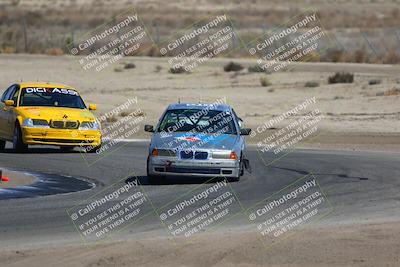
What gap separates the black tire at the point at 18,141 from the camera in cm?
2441

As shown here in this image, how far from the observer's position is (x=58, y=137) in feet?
79.7

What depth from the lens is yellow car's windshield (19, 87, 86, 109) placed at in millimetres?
25344

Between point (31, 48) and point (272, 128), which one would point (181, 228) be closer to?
point (272, 128)

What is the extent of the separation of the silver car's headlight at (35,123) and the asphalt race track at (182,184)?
0.67m

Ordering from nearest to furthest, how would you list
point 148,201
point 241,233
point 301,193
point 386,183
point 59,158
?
1. point 241,233
2. point 148,201
3. point 301,193
4. point 386,183
5. point 59,158

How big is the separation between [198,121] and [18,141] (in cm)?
599

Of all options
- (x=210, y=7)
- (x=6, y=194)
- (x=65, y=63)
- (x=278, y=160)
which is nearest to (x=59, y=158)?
(x=278, y=160)

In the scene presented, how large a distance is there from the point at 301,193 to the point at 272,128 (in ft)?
51.3

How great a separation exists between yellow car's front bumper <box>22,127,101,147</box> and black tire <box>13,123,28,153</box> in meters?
0.19

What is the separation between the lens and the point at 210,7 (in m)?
119

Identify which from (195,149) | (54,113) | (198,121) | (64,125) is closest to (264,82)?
(54,113)

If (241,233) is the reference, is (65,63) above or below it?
below

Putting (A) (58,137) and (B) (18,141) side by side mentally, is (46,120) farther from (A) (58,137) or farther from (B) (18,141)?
(B) (18,141)

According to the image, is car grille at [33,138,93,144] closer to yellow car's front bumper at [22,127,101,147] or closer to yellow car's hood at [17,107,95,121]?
yellow car's front bumper at [22,127,101,147]
